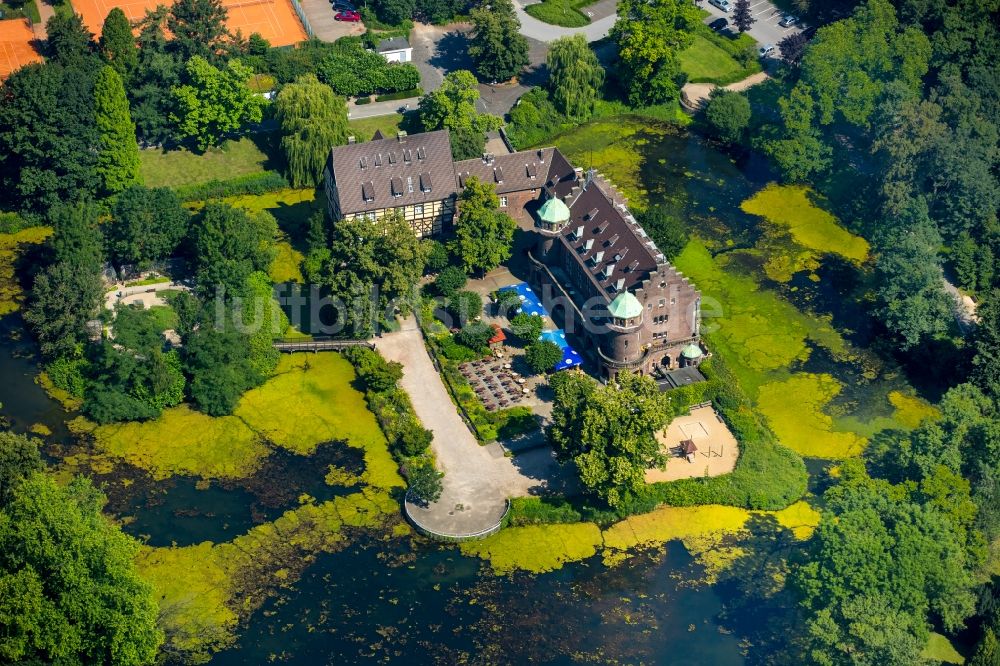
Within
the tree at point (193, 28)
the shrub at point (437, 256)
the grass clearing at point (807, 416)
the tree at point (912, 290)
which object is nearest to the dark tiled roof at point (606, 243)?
the shrub at point (437, 256)

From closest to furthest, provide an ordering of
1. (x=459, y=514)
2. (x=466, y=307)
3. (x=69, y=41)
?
1. (x=459, y=514)
2. (x=466, y=307)
3. (x=69, y=41)

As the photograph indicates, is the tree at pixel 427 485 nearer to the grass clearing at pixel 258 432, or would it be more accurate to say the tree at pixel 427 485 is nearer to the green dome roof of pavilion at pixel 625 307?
the grass clearing at pixel 258 432

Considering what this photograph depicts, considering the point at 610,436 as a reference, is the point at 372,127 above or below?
below

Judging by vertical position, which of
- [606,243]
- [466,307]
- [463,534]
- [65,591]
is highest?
[606,243]

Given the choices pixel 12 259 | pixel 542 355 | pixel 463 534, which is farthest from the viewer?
pixel 12 259

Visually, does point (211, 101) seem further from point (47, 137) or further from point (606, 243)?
point (606, 243)

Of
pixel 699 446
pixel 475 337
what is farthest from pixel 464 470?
pixel 699 446
